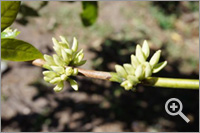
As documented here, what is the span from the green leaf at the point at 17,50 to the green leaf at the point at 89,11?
2.44 ft

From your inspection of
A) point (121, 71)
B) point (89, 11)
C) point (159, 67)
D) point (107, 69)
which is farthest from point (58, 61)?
point (107, 69)

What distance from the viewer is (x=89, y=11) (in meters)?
1.67

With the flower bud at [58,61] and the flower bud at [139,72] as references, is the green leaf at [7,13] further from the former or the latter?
the flower bud at [139,72]

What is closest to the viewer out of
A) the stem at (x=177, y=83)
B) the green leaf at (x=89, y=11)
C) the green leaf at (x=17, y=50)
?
the stem at (x=177, y=83)

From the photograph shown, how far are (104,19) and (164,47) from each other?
142 cm

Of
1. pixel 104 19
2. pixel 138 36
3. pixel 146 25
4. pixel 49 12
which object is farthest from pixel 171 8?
pixel 49 12

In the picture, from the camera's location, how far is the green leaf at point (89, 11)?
5.38 feet

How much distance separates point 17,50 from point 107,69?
11.3 ft

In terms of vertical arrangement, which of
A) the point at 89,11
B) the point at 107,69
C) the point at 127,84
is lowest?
the point at 127,84

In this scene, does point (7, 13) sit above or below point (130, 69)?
above

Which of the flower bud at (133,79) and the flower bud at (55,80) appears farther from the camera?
the flower bud at (55,80)

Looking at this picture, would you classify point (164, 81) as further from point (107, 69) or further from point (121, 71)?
point (107, 69)

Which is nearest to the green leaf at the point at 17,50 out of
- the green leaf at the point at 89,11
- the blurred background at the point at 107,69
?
the green leaf at the point at 89,11

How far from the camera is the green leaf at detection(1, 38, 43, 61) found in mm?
979
